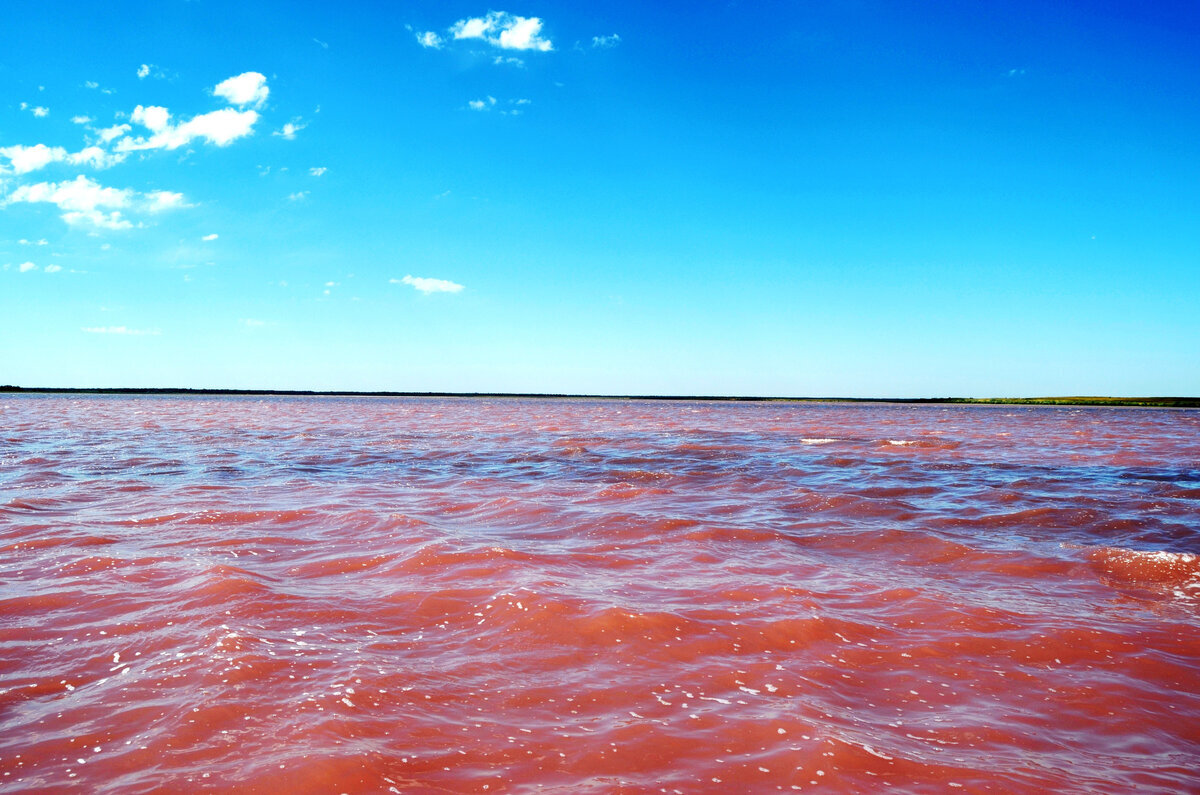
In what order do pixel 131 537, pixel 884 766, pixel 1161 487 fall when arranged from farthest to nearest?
1. pixel 1161 487
2. pixel 131 537
3. pixel 884 766

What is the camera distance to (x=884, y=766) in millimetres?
2652

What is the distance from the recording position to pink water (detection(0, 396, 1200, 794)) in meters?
2.62

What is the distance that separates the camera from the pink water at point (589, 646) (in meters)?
2.62

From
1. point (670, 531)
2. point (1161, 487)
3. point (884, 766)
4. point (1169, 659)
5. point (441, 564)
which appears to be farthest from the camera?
point (1161, 487)

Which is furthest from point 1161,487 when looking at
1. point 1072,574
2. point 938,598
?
point 938,598

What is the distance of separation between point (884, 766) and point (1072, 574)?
4210mm

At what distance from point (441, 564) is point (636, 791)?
132 inches

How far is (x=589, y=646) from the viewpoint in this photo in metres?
3.82

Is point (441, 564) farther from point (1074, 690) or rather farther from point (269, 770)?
point (1074, 690)

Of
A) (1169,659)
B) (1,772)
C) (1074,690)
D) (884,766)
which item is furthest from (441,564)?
(1169,659)

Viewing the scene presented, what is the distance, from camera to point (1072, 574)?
562 centimetres

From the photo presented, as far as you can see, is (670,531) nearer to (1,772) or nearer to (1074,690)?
(1074,690)

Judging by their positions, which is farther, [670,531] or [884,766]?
[670,531]

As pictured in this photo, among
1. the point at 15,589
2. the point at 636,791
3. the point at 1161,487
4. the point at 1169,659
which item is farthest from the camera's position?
the point at 1161,487
